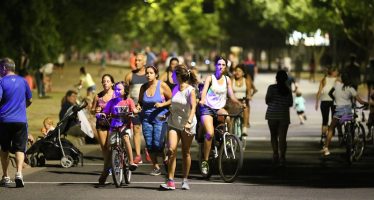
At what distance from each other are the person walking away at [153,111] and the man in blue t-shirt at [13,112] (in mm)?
1873

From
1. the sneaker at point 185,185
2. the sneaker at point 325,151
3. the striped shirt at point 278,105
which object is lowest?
the sneaker at point 325,151

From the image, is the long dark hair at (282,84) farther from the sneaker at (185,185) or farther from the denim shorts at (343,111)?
the sneaker at (185,185)

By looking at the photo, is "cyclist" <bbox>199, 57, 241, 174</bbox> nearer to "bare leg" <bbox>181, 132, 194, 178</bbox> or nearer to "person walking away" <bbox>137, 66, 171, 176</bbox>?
"person walking away" <bbox>137, 66, 171, 176</bbox>

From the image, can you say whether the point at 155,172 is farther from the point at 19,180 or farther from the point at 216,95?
the point at 19,180

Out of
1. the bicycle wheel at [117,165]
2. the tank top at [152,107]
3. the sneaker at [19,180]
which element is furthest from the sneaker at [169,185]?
the sneaker at [19,180]

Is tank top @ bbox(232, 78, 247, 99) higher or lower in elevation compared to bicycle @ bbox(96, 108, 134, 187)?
higher

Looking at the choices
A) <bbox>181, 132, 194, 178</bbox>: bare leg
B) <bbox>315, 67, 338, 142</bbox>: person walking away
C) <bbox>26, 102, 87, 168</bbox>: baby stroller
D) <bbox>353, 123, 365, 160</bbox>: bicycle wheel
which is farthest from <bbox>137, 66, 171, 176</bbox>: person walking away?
<bbox>315, 67, 338, 142</bbox>: person walking away

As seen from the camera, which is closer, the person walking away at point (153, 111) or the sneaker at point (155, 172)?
the person walking away at point (153, 111)

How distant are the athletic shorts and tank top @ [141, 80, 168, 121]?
198 cm

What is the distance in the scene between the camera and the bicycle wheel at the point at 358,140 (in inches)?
768

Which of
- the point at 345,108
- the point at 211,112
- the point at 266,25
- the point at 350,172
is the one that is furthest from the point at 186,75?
the point at 266,25

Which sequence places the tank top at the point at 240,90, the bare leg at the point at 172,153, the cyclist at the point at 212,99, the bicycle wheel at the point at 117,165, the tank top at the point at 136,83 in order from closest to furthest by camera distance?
the bare leg at the point at 172,153, the bicycle wheel at the point at 117,165, the cyclist at the point at 212,99, the tank top at the point at 136,83, the tank top at the point at 240,90

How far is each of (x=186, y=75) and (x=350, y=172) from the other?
12.9 feet

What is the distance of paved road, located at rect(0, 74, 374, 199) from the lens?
565 inches
